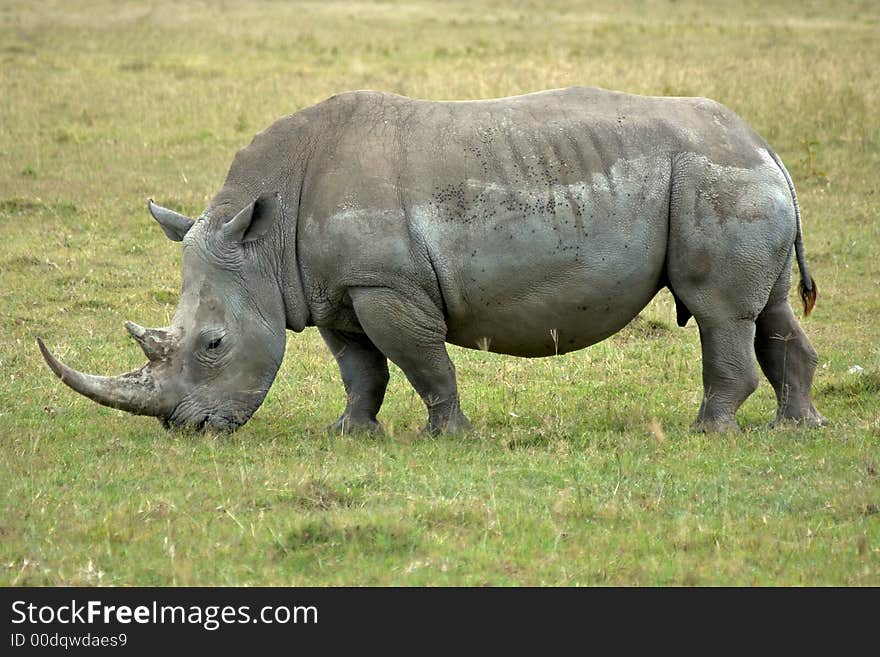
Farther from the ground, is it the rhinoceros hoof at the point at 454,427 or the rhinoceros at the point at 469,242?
the rhinoceros at the point at 469,242

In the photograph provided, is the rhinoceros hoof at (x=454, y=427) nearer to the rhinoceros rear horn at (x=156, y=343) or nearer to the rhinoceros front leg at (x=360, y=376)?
the rhinoceros front leg at (x=360, y=376)

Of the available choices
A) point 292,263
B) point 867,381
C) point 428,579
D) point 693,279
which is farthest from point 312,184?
point 867,381

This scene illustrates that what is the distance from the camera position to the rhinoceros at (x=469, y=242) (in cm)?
845

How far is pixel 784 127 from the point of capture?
17.1 metres

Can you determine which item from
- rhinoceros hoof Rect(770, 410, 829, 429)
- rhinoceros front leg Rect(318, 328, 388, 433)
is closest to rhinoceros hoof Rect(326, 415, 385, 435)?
rhinoceros front leg Rect(318, 328, 388, 433)

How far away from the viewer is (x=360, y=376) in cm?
916

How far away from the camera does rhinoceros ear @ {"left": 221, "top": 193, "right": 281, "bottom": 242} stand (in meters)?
8.54

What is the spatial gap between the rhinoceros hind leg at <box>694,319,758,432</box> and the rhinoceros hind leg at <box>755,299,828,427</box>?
0.33 metres

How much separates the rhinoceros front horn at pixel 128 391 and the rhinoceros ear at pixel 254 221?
3.09 feet

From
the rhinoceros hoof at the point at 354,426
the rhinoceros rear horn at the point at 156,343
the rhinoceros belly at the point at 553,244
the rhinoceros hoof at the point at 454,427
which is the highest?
the rhinoceros belly at the point at 553,244

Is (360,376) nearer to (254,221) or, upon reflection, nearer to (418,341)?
(418,341)

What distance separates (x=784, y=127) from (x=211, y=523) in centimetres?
1192

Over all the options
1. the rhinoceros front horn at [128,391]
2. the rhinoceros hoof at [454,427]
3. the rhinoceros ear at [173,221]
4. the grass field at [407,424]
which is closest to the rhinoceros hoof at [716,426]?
the grass field at [407,424]

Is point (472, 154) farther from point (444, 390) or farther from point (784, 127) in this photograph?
point (784, 127)
